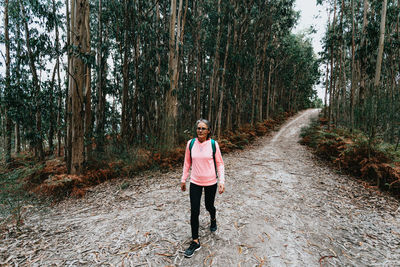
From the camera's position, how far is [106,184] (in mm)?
5645

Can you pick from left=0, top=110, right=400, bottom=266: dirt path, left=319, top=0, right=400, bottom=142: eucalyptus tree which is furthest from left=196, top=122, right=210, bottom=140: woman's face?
left=319, top=0, right=400, bottom=142: eucalyptus tree

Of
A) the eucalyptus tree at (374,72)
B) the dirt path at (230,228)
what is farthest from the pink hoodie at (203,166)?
the eucalyptus tree at (374,72)

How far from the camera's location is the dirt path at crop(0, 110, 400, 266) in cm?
248

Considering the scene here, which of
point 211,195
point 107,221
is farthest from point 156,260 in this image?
point 107,221

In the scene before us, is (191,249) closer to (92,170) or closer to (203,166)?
(203,166)

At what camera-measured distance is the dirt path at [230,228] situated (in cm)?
248

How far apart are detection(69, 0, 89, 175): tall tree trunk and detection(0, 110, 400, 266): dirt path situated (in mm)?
1513

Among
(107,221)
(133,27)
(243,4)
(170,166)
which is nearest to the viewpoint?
(107,221)

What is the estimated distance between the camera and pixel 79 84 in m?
5.59

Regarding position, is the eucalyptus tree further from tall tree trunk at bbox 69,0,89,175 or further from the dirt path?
tall tree trunk at bbox 69,0,89,175

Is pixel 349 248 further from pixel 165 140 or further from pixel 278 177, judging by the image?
pixel 165 140

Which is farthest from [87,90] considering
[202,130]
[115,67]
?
[115,67]

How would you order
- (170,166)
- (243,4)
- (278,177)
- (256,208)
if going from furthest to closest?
(243,4) < (170,166) < (278,177) < (256,208)

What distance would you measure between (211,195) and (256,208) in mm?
1609
